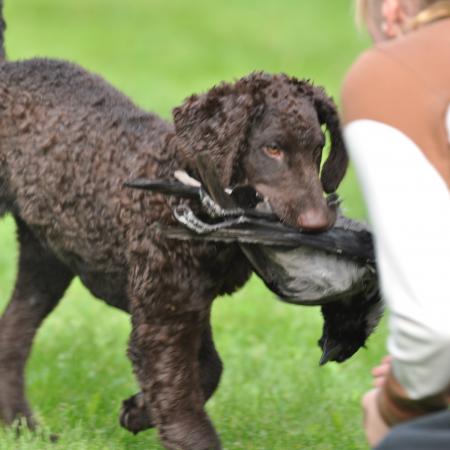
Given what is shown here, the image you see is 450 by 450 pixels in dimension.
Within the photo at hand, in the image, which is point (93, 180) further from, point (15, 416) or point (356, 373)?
point (356, 373)

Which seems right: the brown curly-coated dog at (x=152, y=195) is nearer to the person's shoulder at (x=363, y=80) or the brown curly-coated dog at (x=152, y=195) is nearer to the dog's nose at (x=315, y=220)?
the dog's nose at (x=315, y=220)

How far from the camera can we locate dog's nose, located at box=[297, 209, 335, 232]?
4184mm

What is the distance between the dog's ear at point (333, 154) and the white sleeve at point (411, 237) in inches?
59.9

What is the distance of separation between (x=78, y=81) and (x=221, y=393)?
1.71m

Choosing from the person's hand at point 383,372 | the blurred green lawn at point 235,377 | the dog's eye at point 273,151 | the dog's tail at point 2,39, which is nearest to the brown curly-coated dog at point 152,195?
the dog's eye at point 273,151

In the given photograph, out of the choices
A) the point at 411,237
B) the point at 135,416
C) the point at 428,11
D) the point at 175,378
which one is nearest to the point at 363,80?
the point at 428,11

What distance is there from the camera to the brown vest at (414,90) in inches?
122

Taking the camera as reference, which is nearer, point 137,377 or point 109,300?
point 137,377

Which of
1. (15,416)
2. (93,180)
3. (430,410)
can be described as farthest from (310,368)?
(430,410)

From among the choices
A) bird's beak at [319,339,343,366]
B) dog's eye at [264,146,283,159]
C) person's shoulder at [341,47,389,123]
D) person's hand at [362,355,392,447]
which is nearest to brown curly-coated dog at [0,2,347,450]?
dog's eye at [264,146,283,159]

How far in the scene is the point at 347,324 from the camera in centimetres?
449

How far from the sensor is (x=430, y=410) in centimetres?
330

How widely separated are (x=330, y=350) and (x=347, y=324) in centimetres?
11

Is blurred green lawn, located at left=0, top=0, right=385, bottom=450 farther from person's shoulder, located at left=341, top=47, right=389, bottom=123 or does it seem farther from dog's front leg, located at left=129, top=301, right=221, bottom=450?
person's shoulder, located at left=341, top=47, right=389, bottom=123
